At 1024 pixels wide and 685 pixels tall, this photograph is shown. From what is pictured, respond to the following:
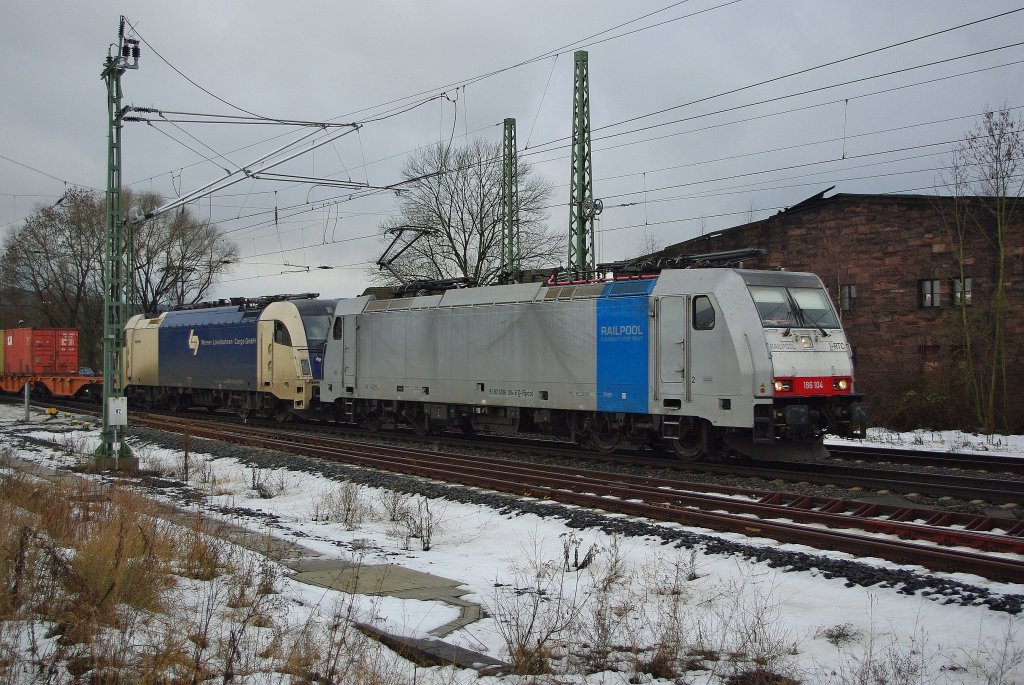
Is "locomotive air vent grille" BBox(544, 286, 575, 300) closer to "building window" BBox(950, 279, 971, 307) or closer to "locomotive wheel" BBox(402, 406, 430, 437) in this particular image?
"locomotive wheel" BBox(402, 406, 430, 437)

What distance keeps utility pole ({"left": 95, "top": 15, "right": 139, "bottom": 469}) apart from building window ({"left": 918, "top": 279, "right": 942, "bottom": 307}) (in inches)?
848

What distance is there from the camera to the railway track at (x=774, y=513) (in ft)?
26.5

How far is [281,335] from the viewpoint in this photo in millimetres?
24719

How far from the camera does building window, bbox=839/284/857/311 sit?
1051 inches

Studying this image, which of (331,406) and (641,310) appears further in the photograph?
(331,406)

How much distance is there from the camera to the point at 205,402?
29188 mm

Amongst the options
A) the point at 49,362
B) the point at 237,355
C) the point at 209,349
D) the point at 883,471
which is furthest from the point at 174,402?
the point at 883,471

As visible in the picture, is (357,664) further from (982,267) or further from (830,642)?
(982,267)

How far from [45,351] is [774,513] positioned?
35777 mm

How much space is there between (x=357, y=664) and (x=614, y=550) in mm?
4146

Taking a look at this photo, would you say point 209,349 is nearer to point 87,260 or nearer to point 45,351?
point 45,351

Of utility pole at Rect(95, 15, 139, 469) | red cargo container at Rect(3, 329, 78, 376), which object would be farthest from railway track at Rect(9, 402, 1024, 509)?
red cargo container at Rect(3, 329, 78, 376)

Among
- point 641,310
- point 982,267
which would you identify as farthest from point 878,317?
point 641,310

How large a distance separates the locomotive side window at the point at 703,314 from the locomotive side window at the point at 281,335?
45.1 feet
